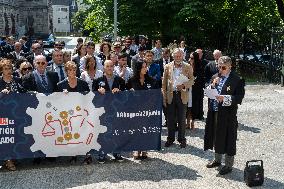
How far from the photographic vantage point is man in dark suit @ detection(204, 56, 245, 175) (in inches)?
310

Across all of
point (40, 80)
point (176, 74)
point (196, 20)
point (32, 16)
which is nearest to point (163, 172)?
point (176, 74)

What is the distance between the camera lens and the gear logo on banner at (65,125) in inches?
326

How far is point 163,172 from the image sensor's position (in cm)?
823

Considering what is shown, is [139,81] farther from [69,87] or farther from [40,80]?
[40,80]

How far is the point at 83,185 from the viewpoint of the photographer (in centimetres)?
757

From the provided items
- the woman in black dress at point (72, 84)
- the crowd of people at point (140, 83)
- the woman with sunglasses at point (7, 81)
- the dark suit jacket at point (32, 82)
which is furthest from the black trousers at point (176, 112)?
the woman with sunglasses at point (7, 81)

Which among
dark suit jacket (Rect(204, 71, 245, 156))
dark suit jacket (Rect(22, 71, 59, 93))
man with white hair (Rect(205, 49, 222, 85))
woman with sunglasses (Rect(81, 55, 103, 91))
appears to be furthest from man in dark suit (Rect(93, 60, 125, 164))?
man with white hair (Rect(205, 49, 222, 85))

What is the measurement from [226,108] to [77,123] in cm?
277

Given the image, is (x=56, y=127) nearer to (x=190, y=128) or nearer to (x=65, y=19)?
(x=190, y=128)

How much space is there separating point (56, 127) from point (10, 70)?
1366mm

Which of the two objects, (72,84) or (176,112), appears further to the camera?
(176,112)

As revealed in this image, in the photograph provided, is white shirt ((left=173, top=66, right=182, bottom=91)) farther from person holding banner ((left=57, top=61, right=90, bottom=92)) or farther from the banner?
person holding banner ((left=57, top=61, right=90, bottom=92))

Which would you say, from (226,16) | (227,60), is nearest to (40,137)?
(227,60)

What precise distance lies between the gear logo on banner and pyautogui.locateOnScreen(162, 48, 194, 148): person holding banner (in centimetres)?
174
